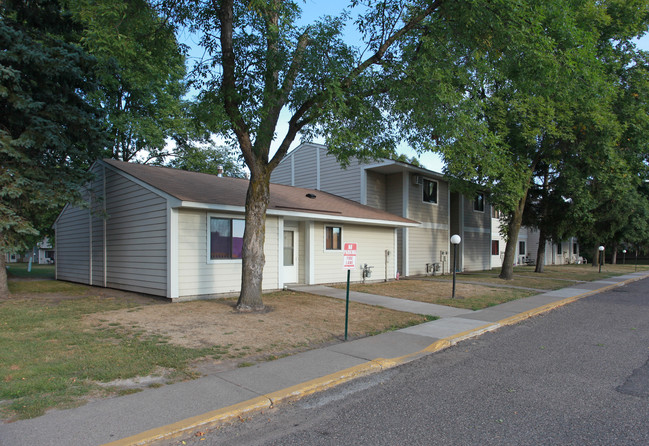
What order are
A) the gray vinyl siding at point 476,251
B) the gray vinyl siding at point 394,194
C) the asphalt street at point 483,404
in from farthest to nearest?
the gray vinyl siding at point 476,251 < the gray vinyl siding at point 394,194 < the asphalt street at point 483,404

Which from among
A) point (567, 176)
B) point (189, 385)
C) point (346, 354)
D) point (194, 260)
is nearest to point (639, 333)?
point (346, 354)

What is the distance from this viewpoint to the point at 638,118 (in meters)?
20.6

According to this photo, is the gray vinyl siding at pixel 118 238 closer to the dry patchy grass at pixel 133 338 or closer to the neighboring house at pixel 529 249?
the dry patchy grass at pixel 133 338

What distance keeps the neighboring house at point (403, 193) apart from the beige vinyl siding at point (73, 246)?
1131 centimetres

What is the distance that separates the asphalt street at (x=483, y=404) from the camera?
3.88m

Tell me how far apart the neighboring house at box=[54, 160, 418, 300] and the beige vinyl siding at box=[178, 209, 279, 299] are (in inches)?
1.1

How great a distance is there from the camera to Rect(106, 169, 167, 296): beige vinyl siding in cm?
1166

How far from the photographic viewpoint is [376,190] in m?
21.7

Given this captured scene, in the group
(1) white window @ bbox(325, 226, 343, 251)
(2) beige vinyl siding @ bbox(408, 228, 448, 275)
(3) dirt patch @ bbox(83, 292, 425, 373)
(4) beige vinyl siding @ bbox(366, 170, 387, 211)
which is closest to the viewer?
(3) dirt patch @ bbox(83, 292, 425, 373)

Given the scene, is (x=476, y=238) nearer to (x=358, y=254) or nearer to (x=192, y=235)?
(x=358, y=254)

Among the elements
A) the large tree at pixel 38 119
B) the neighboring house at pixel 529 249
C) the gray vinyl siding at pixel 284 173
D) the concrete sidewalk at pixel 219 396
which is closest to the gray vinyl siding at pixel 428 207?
the gray vinyl siding at pixel 284 173

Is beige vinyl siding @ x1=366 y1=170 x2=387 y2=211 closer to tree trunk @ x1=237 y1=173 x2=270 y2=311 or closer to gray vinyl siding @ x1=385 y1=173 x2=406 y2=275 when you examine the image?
gray vinyl siding @ x1=385 y1=173 x2=406 y2=275

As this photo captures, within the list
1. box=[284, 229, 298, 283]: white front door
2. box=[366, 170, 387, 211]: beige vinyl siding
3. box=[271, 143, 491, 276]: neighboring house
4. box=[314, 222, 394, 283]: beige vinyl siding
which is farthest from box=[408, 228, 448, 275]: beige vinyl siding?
box=[284, 229, 298, 283]: white front door

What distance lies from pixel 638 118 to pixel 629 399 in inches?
836
